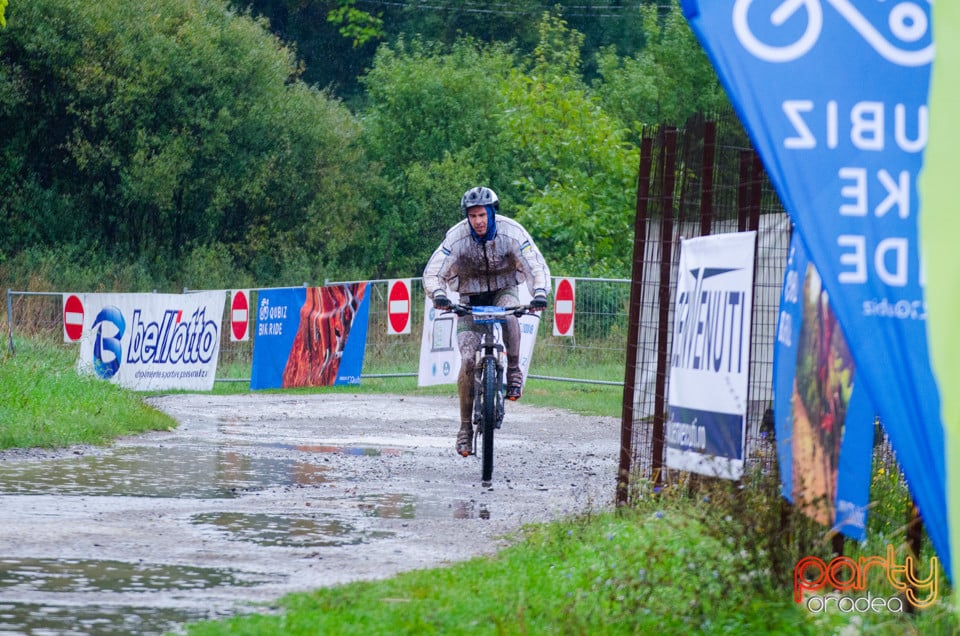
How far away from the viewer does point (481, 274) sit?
1155cm

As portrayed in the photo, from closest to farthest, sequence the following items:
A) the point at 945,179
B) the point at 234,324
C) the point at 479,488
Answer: the point at 945,179 → the point at 479,488 → the point at 234,324

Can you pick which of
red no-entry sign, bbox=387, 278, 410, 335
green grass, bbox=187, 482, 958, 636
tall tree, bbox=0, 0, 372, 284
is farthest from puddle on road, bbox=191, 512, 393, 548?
tall tree, bbox=0, 0, 372, 284

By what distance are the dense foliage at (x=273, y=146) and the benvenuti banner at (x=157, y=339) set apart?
1026 centimetres

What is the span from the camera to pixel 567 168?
118ft

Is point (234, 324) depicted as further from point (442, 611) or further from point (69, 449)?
point (442, 611)

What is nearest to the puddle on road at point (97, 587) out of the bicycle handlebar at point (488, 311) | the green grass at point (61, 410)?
the bicycle handlebar at point (488, 311)

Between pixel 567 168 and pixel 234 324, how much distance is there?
13.3 m

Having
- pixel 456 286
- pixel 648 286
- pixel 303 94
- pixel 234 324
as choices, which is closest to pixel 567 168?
pixel 303 94

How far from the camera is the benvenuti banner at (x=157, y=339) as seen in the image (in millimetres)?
23641

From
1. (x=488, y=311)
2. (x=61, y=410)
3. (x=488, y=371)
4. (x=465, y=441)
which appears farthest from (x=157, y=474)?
(x=61, y=410)

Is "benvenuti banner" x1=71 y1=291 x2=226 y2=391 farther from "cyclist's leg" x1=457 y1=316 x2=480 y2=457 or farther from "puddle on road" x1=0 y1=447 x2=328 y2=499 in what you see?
"cyclist's leg" x1=457 y1=316 x2=480 y2=457

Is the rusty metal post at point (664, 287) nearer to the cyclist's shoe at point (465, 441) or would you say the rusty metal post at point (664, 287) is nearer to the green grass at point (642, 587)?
the green grass at point (642, 587)

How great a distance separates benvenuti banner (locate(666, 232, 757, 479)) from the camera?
21.0ft

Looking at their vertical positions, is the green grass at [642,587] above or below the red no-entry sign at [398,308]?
below
